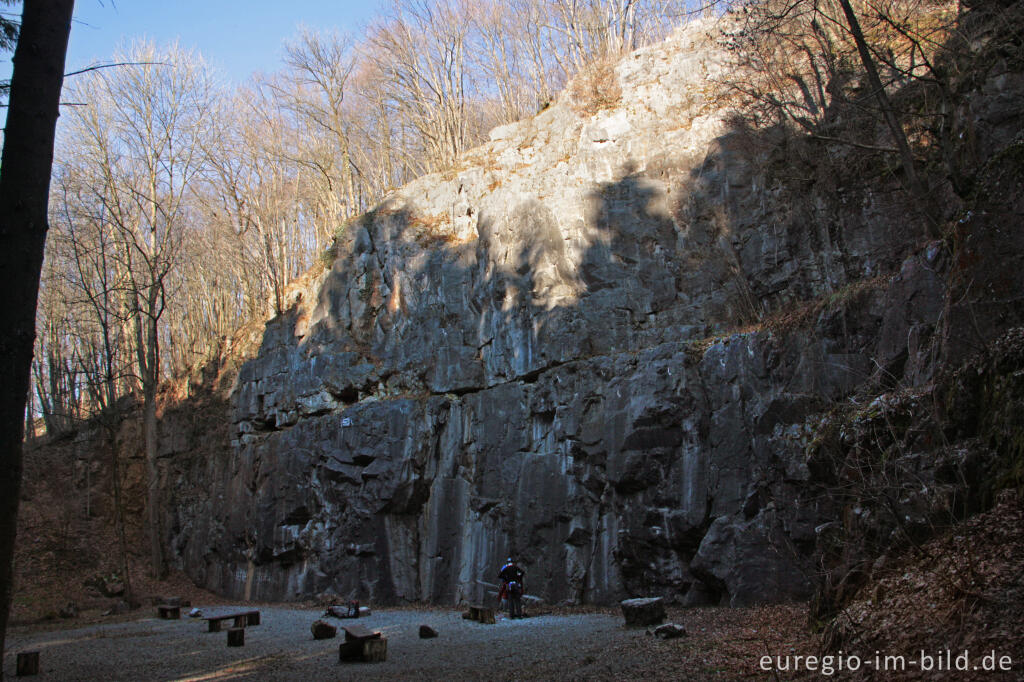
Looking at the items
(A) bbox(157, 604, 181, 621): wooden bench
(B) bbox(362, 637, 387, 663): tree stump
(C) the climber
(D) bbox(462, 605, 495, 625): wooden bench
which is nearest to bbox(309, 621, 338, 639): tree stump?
(B) bbox(362, 637, 387, 663): tree stump

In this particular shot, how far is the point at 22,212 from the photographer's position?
17.8 ft

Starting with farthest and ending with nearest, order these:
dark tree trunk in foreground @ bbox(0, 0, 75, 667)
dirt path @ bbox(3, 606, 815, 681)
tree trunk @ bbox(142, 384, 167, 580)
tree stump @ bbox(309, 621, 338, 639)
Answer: tree trunk @ bbox(142, 384, 167, 580), tree stump @ bbox(309, 621, 338, 639), dirt path @ bbox(3, 606, 815, 681), dark tree trunk in foreground @ bbox(0, 0, 75, 667)

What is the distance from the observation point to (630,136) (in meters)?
21.0

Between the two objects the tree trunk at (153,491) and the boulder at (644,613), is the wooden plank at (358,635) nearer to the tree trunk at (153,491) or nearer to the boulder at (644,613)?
the boulder at (644,613)

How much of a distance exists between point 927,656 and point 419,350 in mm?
16950

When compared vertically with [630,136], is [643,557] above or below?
below

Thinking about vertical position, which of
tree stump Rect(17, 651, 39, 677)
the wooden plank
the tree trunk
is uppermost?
the tree trunk

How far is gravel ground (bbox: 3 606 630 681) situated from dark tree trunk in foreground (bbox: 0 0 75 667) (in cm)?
438

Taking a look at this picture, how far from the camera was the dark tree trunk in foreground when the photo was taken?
5145 millimetres

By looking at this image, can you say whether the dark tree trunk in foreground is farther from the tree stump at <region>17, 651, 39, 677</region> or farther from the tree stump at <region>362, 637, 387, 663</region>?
the tree stump at <region>17, 651, 39, 677</region>

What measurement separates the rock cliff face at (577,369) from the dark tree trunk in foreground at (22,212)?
34.7 ft

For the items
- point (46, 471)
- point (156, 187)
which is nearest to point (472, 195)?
point (156, 187)

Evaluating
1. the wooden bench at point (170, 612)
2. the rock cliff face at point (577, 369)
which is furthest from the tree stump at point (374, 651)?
the wooden bench at point (170, 612)

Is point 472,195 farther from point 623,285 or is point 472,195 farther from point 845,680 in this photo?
point 845,680
